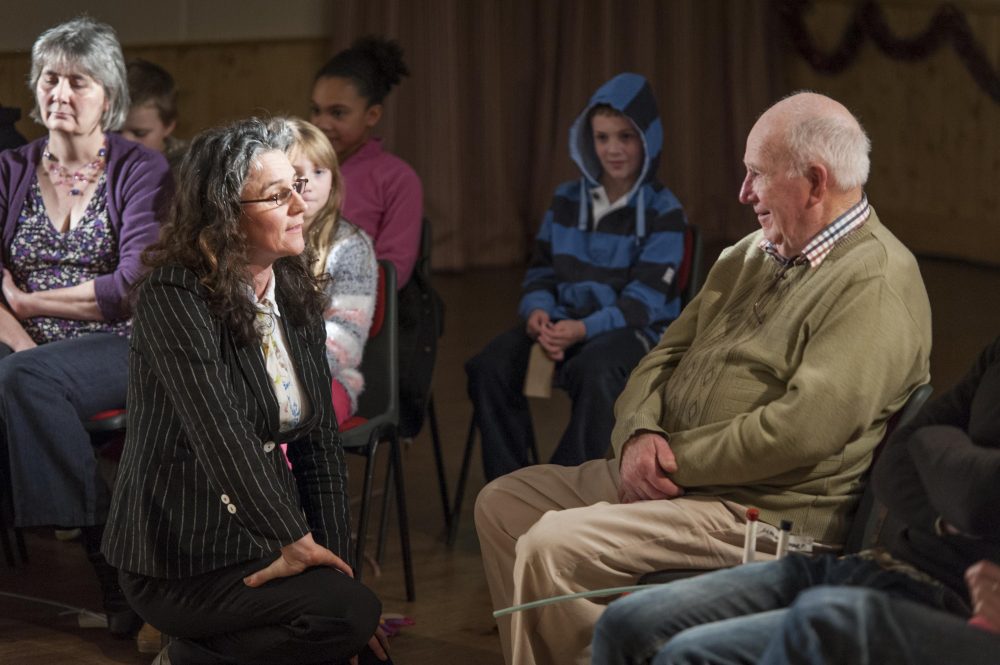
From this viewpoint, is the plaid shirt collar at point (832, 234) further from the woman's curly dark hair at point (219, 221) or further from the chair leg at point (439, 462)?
the chair leg at point (439, 462)

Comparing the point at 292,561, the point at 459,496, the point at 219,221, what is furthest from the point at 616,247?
the point at 292,561

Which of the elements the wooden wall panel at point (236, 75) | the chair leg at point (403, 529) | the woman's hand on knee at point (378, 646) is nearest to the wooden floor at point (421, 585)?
the chair leg at point (403, 529)

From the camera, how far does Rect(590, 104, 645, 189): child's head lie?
4.05 m

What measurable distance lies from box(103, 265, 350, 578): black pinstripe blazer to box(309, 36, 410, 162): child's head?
176 cm

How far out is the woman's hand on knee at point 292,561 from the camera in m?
2.68

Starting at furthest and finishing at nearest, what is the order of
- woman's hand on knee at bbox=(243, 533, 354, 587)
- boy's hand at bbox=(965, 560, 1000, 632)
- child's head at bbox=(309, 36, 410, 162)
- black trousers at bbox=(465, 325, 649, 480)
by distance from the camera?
child's head at bbox=(309, 36, 410, 162) → black trousers at bbox=(465, 325, 649, 480) → woman's hand on knee at bbox=(243, 533, 354, 587) → boy's hand at bbox=(965, 560, 1000, 632)

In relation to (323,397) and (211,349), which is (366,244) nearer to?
(323,397)

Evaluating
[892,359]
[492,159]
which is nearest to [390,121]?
[492,159]

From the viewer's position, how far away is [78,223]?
12.3 ft

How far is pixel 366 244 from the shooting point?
12.0 ft

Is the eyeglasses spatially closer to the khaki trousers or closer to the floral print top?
the khaki trousers

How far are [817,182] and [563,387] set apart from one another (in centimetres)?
134

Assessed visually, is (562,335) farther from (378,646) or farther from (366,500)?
(378,646)

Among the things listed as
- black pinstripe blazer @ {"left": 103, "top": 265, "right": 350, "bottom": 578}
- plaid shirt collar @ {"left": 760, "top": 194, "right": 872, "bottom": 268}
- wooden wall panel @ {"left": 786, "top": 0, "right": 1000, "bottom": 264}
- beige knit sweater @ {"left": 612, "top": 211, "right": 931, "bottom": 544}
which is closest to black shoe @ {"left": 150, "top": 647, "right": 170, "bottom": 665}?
black pinstripe blazer @ {"left": 103, "top": 265, "right": 350, "bottom": 578}
